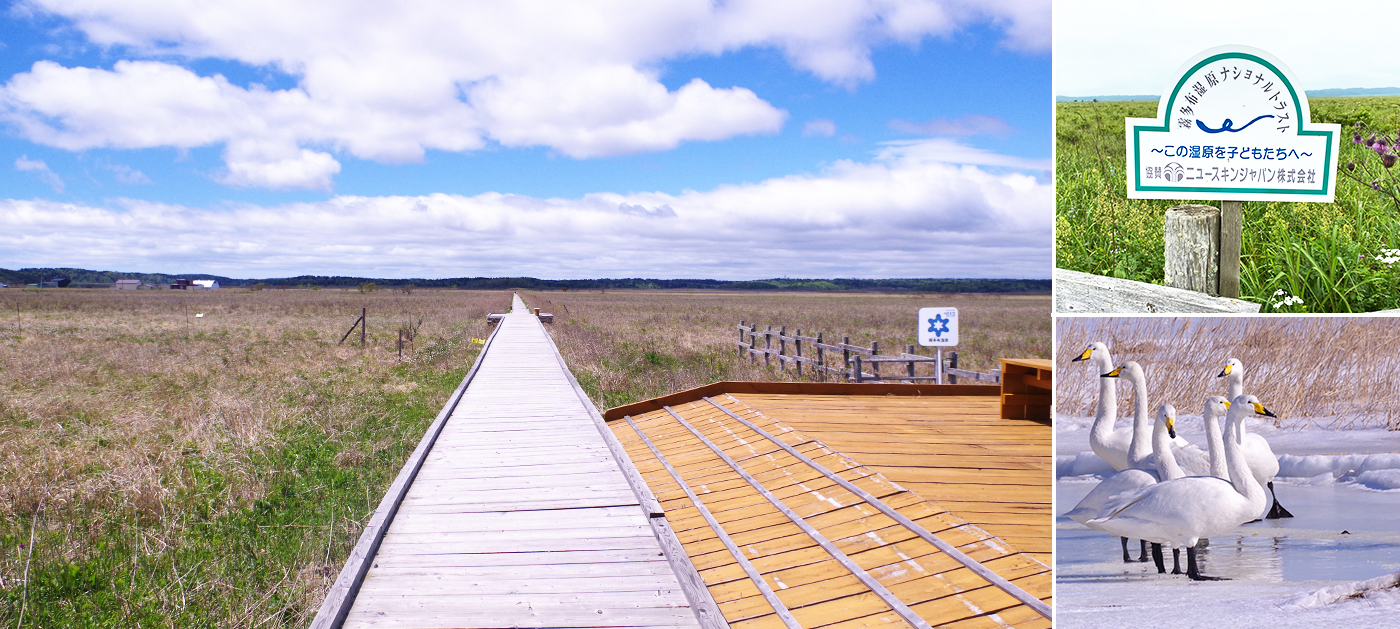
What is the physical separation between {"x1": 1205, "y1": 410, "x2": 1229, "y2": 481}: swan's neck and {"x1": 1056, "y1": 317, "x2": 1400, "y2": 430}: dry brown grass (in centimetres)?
5

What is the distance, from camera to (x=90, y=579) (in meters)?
5.92

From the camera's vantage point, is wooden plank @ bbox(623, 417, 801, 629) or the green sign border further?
wooden plank @ bbox(623, 417, 801, 629)

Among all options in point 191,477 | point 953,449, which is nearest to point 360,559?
point 953,449

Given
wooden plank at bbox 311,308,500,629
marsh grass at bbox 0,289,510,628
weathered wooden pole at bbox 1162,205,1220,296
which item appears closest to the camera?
weathered wooden pole at bbox 1162,205,1220,296

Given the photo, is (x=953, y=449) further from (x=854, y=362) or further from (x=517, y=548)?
(x=854, y=362)

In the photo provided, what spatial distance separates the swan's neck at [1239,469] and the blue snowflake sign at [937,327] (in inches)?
358

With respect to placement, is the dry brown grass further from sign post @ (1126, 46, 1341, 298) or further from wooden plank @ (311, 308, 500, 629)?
wooden plank @ (311, 308, 500, 629)

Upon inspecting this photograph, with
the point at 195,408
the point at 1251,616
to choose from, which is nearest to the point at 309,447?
the point at 195,408

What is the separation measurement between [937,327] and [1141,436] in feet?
30.2

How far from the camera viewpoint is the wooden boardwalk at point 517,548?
4.31m

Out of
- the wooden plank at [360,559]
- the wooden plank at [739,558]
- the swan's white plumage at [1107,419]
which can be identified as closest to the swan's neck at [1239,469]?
the swan's white plumage at [1107,419]

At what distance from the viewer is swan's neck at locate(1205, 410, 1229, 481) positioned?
1.74 m

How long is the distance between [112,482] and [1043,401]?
32.0ft

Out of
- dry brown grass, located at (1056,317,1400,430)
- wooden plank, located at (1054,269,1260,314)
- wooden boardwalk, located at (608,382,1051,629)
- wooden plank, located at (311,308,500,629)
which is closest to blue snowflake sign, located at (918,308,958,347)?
wooden boardwalk, located at (608,382,1051,629)
